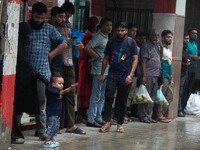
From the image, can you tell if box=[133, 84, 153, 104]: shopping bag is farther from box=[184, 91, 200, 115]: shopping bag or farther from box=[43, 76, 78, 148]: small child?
box=[43, 76, 78, 148]: small child

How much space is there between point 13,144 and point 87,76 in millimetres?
3037

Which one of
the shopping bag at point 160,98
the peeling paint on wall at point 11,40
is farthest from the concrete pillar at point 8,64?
the shopping bag at point 160,98

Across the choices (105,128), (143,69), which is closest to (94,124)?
(105,128)

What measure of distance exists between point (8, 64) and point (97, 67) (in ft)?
11.0

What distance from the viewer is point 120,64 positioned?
32.5 feet

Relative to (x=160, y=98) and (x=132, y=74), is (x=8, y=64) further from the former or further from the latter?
(x=160, y=98)

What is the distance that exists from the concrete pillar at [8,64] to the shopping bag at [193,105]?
807cm

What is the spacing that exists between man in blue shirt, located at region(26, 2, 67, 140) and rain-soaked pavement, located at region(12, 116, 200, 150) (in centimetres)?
81

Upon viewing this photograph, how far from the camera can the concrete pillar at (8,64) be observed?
23.8 feet

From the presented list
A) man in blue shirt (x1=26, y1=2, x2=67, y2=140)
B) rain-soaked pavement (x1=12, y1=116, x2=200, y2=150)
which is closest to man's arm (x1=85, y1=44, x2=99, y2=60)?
rain-soaked pavement (x1=12, y1=116, x2=200, y2=150)

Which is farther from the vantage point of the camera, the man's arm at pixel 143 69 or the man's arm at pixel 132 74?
the man's arm at pixel 143 69

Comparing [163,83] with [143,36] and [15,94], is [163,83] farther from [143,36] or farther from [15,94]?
[15,94]

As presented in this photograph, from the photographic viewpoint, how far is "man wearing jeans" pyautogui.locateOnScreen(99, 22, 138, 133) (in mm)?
9914

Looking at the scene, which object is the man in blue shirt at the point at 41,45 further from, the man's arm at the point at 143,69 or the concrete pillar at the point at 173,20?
the concrete pillar at the point at 173,20
